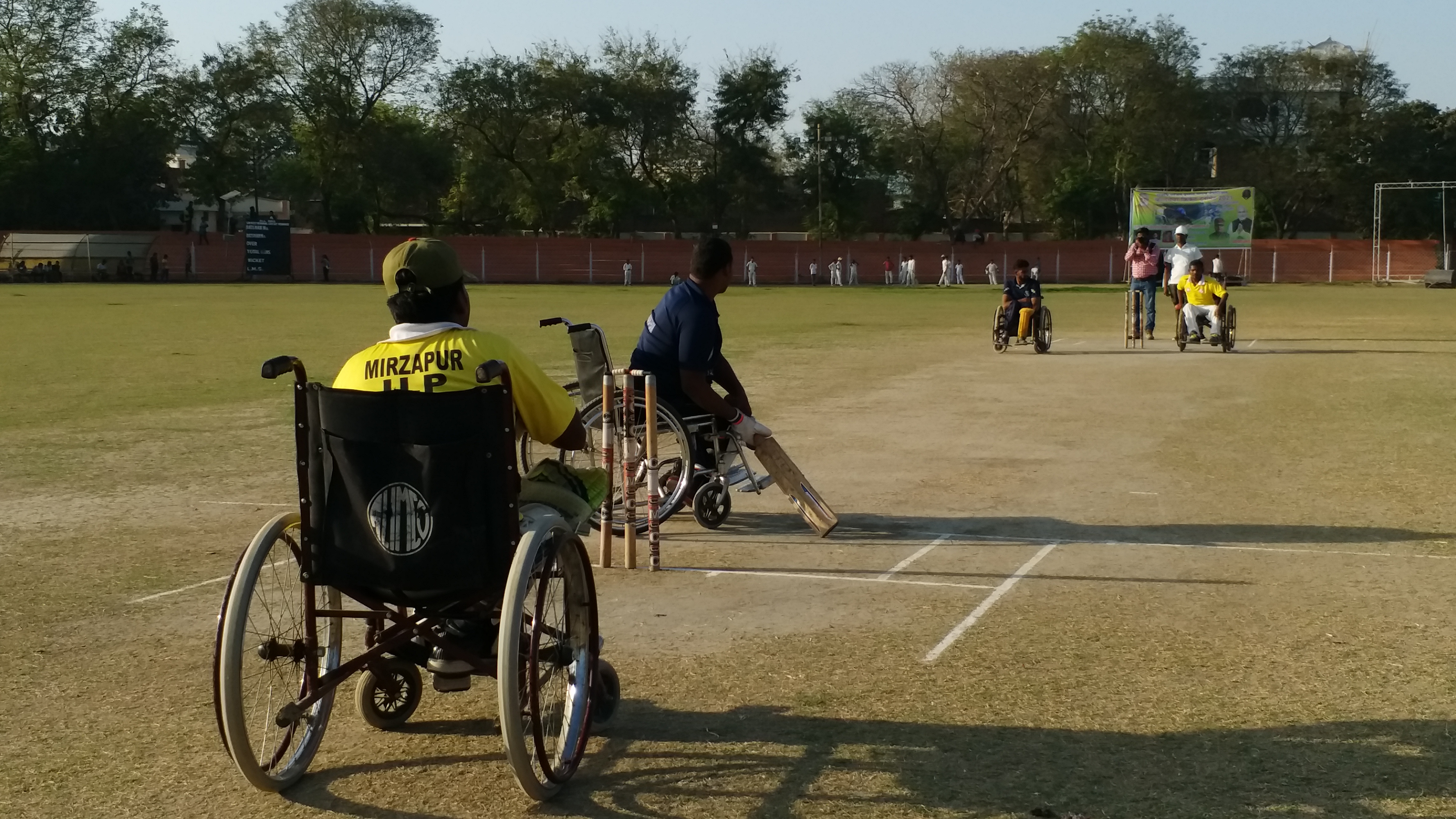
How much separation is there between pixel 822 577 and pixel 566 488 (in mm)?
2791

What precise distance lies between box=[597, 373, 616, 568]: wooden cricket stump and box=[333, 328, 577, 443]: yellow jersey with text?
2.30 metres

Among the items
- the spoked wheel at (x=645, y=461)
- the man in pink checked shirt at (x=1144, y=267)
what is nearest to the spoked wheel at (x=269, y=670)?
the spoked wheel at (x=645, y=461)

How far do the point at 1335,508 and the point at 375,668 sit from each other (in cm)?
647

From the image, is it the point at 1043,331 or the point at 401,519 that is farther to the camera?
the point at 1043,331

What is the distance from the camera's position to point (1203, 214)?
57.4 metres

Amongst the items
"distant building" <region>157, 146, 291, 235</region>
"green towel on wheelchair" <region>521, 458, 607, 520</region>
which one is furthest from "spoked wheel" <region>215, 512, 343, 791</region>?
"distant building" <region>157, 146, 291, 235</region>

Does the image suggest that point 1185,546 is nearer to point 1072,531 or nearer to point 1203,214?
point 1072,531

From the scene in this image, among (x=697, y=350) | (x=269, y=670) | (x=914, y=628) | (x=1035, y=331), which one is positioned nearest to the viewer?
(x=269, y=670)

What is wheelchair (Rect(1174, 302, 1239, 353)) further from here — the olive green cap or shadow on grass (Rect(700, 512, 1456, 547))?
the olive green cap

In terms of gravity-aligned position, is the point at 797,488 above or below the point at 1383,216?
below

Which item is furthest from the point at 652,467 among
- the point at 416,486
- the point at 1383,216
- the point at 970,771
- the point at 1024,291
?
the point at 1383,216

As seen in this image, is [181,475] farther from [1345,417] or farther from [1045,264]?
[1045,264]

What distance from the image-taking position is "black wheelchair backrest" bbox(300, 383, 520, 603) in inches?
167

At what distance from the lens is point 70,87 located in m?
81.6
